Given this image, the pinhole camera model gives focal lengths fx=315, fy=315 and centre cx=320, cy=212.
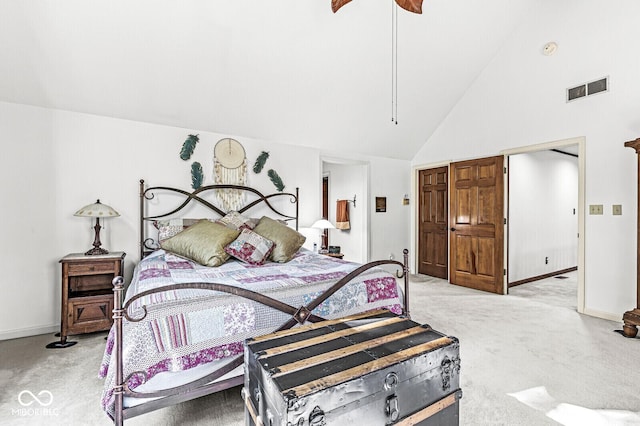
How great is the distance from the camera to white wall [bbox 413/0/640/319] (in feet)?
11.4

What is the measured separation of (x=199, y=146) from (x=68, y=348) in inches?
99.5

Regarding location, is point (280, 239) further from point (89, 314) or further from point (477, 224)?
point (477, 224)

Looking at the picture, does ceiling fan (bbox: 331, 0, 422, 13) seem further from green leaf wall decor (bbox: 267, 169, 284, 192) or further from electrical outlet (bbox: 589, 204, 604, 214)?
electrical outlet (bbox: 589, 204, 604, 214)

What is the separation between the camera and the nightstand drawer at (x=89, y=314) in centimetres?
296

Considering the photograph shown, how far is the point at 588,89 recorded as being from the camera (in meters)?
3.77

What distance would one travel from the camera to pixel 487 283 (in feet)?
15.8

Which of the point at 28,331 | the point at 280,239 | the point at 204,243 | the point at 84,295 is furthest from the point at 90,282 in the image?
the point at 280,239

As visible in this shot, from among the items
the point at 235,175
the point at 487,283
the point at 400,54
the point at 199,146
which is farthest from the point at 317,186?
the point at 487,283

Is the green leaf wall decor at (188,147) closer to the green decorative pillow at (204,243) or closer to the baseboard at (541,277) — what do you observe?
the green decorative pillow at (204,243)

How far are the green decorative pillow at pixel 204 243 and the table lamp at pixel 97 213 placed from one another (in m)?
0.63

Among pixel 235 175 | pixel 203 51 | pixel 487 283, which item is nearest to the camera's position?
pixel 203 51

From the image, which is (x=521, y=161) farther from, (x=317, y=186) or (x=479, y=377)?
(x=479, y=377)

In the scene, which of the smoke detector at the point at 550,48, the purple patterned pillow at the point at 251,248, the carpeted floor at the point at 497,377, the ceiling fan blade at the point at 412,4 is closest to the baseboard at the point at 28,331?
the carpeted floor at the point at 497,377

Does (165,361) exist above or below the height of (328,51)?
below
